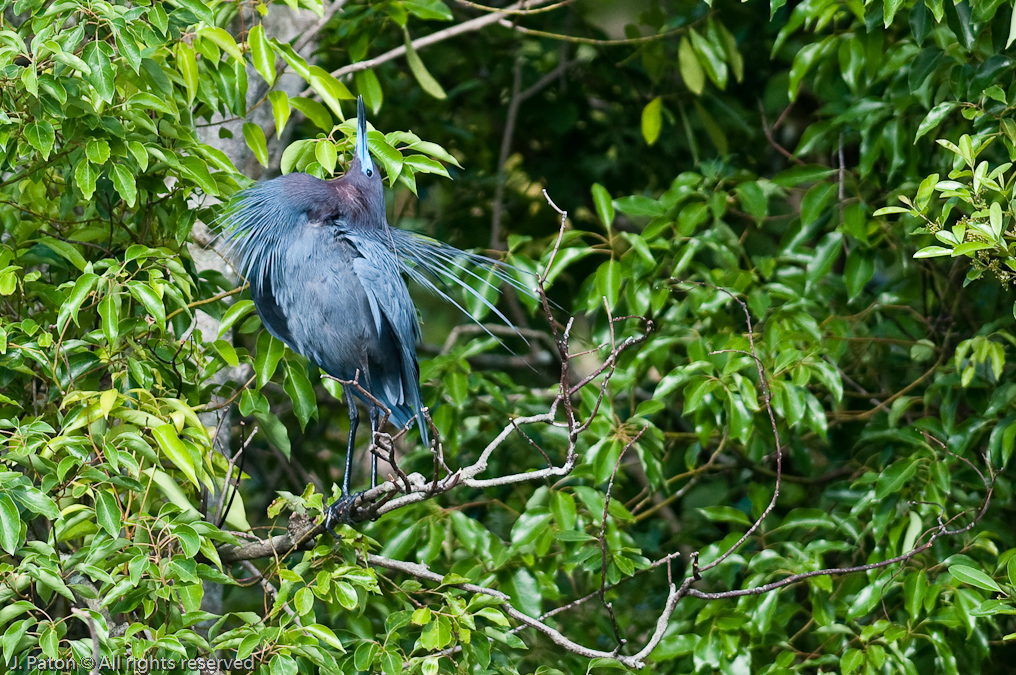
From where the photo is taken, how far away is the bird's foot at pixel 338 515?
7.69ft

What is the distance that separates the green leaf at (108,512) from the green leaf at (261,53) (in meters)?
0.93

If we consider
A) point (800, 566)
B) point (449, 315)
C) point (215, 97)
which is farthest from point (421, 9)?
point (449, 315)

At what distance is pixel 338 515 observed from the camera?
8.15ft

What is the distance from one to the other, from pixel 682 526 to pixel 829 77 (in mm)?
1635

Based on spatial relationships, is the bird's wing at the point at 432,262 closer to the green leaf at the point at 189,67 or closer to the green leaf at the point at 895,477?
the green leaf at the point at 189,67

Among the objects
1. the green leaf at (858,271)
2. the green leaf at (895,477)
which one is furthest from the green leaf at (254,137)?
the green leaf at (895,477)

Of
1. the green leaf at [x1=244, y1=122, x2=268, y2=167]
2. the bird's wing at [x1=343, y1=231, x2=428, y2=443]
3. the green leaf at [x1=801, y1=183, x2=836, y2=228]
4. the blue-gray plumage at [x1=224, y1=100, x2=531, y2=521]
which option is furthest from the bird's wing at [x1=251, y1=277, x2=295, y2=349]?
the green leaf at [x1=801, y1=183, x2=836, y2=228]

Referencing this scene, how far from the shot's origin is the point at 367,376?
265 centimetres

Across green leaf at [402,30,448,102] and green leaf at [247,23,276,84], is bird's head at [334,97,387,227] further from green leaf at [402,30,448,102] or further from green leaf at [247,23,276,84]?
green leaf at [402,30,448,102]

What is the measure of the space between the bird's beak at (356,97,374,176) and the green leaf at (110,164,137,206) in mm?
553

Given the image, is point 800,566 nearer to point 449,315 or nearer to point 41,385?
point 41,385

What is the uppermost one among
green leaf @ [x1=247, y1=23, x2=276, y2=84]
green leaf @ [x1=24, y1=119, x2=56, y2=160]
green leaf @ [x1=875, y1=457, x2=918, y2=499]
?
green leaf @ [x1=247, y1=23, x2=276, y2=84]

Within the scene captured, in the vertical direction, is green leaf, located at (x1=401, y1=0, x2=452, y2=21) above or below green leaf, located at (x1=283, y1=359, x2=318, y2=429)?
above

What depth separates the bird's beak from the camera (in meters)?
2.50
